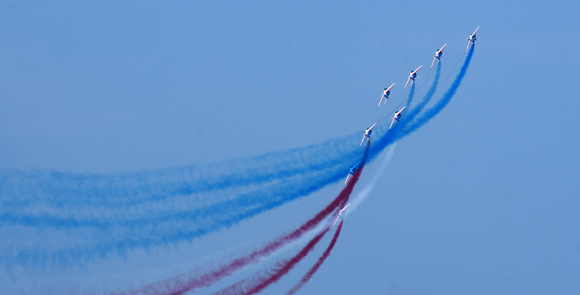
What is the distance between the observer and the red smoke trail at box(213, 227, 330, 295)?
16.2 meters

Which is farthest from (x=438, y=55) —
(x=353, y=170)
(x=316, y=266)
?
(x=316, y=266)

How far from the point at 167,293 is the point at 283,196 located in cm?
562

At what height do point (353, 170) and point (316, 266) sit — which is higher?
point (353, 170)

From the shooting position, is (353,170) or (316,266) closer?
(353,170)

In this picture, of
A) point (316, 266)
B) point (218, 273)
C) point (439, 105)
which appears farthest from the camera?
point (439, 105)

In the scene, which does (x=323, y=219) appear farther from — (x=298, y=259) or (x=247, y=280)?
(x=247, y=280)

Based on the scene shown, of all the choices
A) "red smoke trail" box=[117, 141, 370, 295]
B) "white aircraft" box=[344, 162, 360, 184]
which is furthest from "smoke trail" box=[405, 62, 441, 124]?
"red smoke trail" box=[117, 141, 370, 295]

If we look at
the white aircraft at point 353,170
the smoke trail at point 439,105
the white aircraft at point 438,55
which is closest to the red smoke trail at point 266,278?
the white aircraft at point 353,170

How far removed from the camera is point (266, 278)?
1645cm

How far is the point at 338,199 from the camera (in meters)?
17.7

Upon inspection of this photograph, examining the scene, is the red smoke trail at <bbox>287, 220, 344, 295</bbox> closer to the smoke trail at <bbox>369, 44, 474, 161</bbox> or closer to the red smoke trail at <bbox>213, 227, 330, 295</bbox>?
the red smoke trail at <bbox>213, 227, 330, 295</bbox>

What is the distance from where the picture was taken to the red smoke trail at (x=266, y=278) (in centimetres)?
1616

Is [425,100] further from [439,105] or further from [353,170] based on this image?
[353,170]

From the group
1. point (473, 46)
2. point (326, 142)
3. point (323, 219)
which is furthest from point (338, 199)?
point (473, 46)
